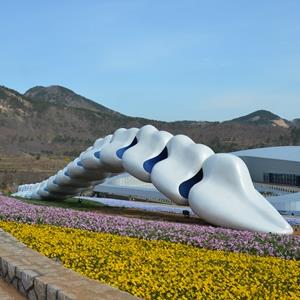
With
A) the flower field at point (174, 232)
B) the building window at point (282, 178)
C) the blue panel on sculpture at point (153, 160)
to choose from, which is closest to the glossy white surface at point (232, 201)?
the flower field at point (174, 232)

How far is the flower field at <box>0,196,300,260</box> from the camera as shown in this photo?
1242cm

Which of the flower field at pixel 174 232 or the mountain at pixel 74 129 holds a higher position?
the mountain at pixel 74 129

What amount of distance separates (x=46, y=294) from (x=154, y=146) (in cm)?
1330

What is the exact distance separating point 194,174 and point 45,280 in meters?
11.6

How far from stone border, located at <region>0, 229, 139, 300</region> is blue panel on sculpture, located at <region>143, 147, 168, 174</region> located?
10568 mm

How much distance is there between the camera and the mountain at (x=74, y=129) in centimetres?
11969

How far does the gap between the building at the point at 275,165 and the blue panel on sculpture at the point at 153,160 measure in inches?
1081

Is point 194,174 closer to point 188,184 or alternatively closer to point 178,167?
point 188,184

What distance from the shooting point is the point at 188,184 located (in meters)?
16.6

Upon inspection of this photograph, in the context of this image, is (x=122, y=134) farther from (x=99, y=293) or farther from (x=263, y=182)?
(x=263, y=182)

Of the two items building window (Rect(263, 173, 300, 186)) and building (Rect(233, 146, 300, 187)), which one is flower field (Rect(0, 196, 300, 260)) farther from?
building window (Rect(263, 173, 300, 186))

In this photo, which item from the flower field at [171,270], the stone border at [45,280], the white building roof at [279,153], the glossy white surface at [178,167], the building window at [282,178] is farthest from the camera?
the white building roof at [279,153]

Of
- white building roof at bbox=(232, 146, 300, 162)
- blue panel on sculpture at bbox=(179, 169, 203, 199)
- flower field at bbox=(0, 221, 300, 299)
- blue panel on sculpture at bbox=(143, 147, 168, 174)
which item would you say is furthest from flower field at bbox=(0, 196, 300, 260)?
white building roof at bbox=(232, 146, 300, 162)

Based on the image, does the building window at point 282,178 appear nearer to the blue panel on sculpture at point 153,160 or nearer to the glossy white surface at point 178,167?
the blue panel on sculpture at point 153,160
